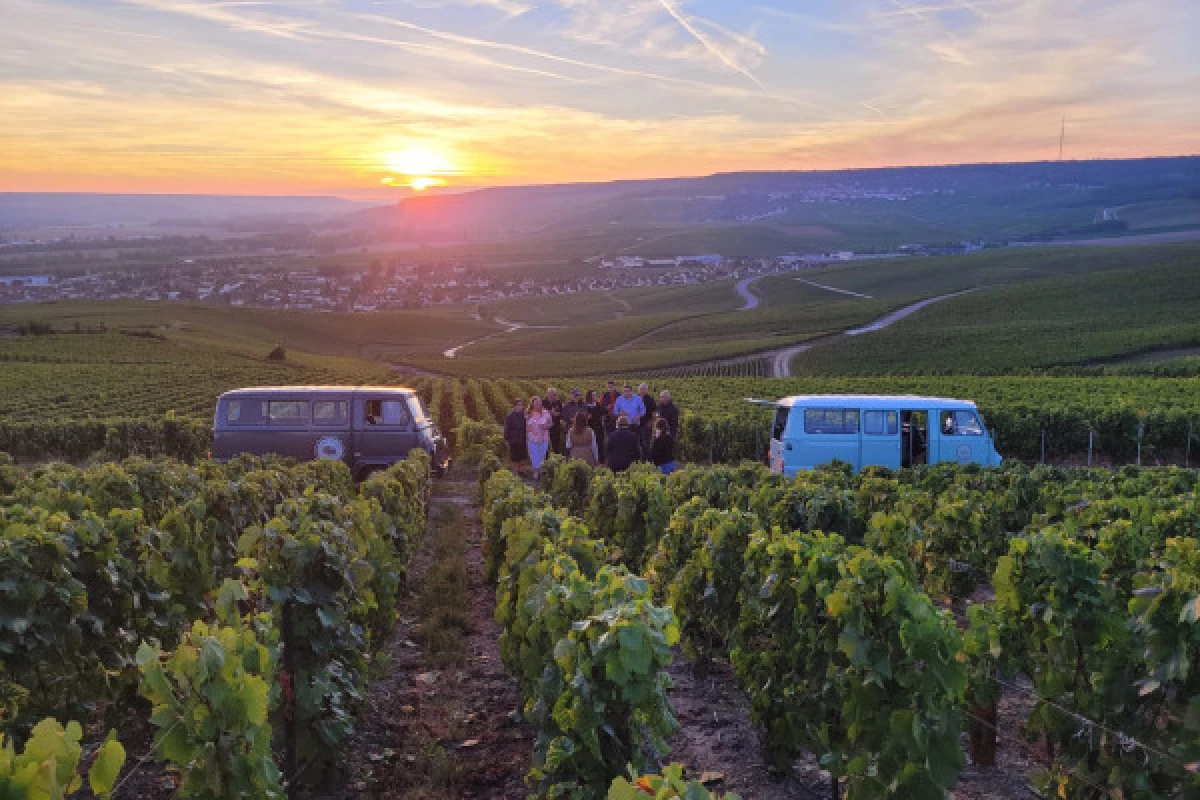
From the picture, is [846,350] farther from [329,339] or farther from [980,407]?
[329,339]

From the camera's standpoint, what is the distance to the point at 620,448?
17.1m

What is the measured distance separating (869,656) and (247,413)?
711 inches

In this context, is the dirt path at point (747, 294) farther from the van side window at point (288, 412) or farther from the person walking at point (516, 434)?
A: the van side window at point (288, 412)

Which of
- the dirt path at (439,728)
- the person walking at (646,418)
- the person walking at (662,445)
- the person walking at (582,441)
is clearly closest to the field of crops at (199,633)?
the dirt path at (439,728)

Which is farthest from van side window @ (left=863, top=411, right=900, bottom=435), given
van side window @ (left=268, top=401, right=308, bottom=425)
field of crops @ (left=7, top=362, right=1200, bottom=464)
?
van side window @ (left=268, top=401, right=308, bottom=425)

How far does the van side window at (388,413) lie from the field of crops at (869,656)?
11493 mm

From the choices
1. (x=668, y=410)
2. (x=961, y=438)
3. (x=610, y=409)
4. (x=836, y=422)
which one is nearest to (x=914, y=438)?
(x=961, y=438)

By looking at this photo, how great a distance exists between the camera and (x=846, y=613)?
6.02 m

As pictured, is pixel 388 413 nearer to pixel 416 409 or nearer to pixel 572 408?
pixel 416 409

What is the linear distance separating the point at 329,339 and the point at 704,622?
400 ft

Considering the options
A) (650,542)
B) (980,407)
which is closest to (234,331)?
(980,407)

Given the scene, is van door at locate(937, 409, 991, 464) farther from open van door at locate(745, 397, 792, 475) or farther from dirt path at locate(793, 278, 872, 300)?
dirt path at locate(793, 278, 872, 300)

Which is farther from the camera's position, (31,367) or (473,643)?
(31,367)

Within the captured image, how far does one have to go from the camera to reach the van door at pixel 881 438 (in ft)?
65.9
